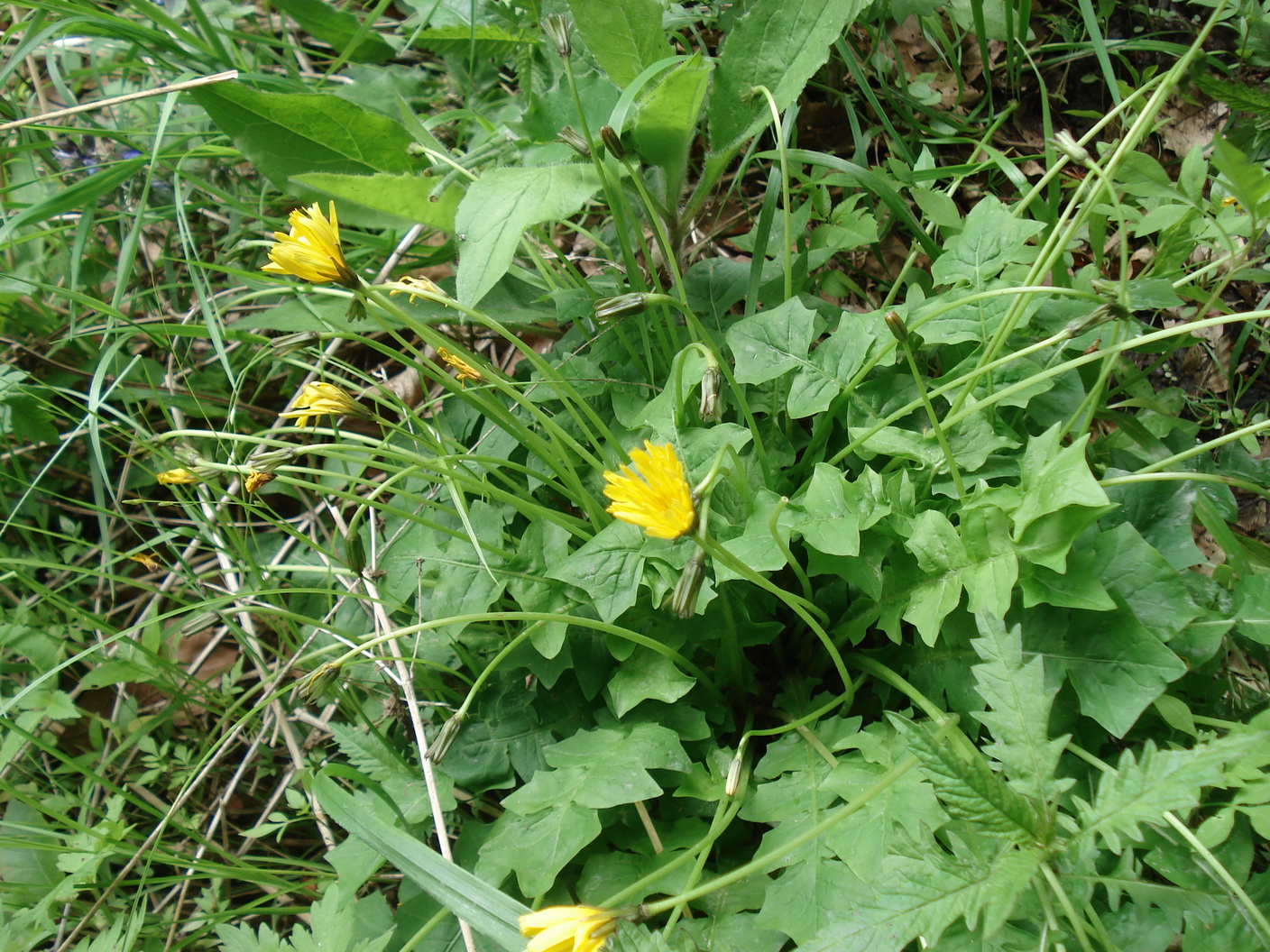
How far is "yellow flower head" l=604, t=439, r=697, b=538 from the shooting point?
36.2 inches

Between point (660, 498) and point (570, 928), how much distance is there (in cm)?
49

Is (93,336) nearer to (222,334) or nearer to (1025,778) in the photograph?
(222,334)

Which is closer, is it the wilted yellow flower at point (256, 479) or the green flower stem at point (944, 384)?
the green flower stem at point (944, 384)

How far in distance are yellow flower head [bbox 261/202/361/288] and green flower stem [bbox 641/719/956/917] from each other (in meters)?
0.88

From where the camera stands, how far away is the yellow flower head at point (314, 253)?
109 centimetres

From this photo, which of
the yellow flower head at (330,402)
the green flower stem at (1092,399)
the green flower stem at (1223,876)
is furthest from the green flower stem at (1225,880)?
the yellow flower head at (330,402)

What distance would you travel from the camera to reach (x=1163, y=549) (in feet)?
4.03

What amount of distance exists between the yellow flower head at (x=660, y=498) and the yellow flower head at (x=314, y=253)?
0.50m

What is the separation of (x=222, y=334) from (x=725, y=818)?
158cm

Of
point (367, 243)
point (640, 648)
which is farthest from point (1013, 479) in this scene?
point (367, 243)

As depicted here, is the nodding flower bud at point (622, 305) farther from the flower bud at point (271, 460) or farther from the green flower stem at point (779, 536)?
the flower bud at point (271, 460)

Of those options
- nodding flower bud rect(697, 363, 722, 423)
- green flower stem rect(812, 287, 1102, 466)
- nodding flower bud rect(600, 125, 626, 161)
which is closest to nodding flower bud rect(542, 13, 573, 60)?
nodding flower bud rect(600, 125, 626, 161)

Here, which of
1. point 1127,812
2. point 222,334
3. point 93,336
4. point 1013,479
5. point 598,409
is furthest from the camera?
point 93,336

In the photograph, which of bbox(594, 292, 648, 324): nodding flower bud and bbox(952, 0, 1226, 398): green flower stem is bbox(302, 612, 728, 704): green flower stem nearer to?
bbox(594, 292, 648, 324): nodding flower bud
